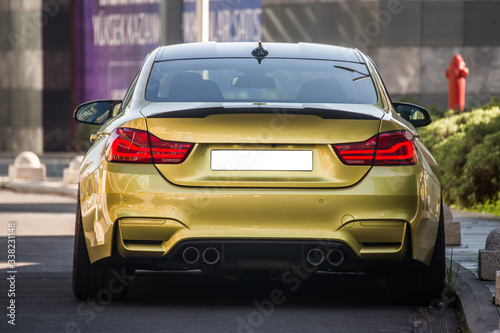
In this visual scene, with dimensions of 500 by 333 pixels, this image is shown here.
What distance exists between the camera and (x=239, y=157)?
5.46 metres

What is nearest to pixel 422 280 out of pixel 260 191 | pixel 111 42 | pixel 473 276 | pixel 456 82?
pixel 473 276

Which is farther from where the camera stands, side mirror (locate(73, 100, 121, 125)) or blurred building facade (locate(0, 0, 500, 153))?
blurred building facade (locate(0, 0, 500, 153))

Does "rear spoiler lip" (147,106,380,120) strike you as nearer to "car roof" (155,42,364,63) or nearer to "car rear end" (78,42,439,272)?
"car rear end" (78,42,439,272)

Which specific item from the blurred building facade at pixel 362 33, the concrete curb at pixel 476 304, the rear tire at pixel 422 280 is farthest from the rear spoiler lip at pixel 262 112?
the blurred building facade at pixel 362 33

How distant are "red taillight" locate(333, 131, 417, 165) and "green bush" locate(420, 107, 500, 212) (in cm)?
675

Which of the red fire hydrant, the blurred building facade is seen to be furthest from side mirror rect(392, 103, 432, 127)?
the blurred building facade

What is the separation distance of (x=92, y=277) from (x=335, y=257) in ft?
4.60

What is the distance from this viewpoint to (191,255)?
5.55 metres

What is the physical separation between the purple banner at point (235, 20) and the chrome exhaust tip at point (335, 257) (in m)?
20.6

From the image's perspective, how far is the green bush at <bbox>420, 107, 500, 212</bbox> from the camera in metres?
12.3

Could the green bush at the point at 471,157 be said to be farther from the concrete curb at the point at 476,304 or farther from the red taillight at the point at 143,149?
the red taillight at the point at 143,149

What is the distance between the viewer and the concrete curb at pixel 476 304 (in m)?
5.16

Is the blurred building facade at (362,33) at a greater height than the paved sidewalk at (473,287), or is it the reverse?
the blurred building facade at (362,33)

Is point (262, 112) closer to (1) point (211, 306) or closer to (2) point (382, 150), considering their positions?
(2) point (382, 150)
